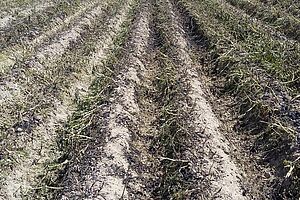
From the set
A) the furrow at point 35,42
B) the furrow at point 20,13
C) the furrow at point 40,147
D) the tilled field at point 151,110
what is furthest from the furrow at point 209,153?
the furrow at point 20,13

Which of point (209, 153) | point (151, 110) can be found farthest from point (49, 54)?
point (209, 153)

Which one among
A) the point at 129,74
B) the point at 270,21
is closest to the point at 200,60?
Result: the point at 129,74

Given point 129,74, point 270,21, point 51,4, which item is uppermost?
point 270,21

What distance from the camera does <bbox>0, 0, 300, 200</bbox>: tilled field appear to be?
600cm

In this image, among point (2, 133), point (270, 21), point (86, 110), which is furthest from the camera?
point (270, 21)

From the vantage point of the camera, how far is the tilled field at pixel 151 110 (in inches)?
236

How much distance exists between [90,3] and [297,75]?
996cm

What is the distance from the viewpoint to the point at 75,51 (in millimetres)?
10680

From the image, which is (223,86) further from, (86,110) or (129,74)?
(86,110)

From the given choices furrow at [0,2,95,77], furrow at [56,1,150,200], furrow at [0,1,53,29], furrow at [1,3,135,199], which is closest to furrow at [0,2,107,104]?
furrow at [0,2,95,77]

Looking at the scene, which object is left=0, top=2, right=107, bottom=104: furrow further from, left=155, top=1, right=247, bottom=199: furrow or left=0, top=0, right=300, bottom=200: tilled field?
left=155, top=1, right=247, bottom=199: furrow

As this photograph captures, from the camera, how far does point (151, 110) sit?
8047 mm

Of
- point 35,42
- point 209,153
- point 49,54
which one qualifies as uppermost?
point 209,153

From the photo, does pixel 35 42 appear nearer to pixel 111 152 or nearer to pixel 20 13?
pixel 20 13
